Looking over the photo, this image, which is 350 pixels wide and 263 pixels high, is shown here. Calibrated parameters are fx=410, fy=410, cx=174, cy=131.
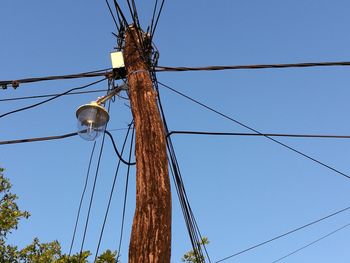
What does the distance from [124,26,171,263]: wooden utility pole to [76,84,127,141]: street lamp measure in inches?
14.4

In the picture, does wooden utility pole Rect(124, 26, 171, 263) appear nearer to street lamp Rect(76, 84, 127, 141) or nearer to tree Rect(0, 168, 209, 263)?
street lamp Rect(76, 84, 127, 141)

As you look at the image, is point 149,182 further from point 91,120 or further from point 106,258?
point 106,258

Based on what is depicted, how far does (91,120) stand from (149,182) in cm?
98

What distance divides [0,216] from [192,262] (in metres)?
6.71

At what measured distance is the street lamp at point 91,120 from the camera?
4.09m

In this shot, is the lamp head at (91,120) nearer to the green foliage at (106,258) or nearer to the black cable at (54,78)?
the black cable at (54,78)

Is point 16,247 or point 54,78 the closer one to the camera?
point 54,78

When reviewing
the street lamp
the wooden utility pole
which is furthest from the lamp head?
the wooden utility pole

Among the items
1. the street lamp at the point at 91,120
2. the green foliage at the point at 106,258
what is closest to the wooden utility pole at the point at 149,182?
the street lamp at the point at 91,120

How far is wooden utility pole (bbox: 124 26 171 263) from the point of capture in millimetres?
3186

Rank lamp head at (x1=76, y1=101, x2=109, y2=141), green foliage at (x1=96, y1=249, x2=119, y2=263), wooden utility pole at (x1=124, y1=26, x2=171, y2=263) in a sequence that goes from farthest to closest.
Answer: green foliage at (x1=96, y1=249, x2=119, y2=263)
lamp head at (x1=76, y1=101, x2=109, y2=141)
wooden utility pole at (x1=124, y1=26, x2=171, y2=263)

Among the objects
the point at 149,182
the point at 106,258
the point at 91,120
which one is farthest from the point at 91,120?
the point at 106,258

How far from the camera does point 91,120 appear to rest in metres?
4.14

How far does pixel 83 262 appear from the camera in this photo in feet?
42.3
